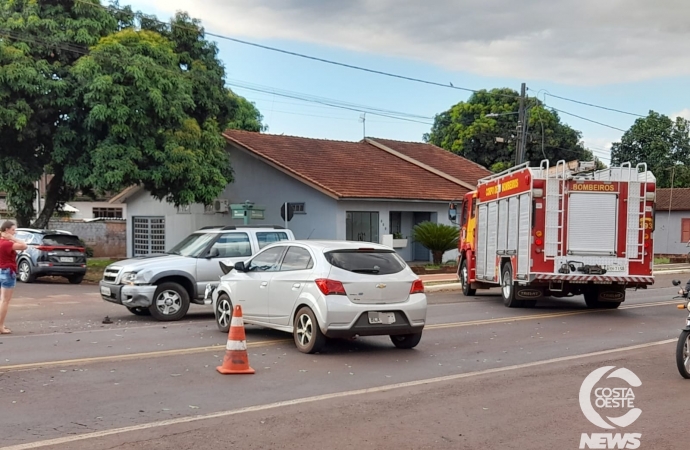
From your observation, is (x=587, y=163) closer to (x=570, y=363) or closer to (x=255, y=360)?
(x=570, y=363)

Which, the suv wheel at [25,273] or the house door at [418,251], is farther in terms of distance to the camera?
the house door at [418,251]

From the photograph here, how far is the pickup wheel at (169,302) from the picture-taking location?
14.6 metres

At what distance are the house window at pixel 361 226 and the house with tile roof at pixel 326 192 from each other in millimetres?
40

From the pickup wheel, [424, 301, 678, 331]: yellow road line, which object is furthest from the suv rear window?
[424, 301, 678, 331]: yellow road line

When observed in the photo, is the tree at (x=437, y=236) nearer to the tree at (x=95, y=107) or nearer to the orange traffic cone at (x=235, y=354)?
the tree at (x=95, y=107)

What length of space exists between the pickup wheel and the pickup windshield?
0.79 m

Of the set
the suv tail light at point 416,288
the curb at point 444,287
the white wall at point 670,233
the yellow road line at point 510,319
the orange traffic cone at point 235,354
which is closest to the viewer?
the orange traffic cone at point 235,354

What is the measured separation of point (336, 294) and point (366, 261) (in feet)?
2.65

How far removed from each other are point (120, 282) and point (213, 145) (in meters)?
14.1

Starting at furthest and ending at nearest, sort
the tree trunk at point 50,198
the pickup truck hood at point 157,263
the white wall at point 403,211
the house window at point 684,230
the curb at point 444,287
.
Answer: the house window at point 684,230, the white wall at point 403,211, the tree trunk at point 50,198, the curb at point 444,287, the pickup truck hood at point 157,263

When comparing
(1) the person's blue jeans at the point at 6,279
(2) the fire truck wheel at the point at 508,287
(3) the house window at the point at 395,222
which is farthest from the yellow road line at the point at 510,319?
(3) the house window at the point at 395,222

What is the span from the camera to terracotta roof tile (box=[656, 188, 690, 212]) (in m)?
51.0

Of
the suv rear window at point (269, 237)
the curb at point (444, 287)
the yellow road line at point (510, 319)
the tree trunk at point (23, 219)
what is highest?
the tree trunk at point (23, 219)

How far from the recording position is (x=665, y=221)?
5272cm
